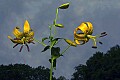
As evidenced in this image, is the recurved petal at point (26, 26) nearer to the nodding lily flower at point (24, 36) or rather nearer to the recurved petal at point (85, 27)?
the nodding lily flower at point (24, 36)

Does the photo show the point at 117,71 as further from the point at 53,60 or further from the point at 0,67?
the point at 53,60

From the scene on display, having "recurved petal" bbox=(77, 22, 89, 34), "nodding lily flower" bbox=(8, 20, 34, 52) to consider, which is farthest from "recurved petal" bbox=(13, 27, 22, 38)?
"recurved petal" bbox=(77, 22, 89, 34)

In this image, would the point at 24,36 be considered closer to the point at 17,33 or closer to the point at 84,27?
the point at 17,33

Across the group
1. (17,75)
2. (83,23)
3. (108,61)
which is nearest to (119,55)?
(108,61)

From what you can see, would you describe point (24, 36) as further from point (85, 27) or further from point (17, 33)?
point (85, 27)

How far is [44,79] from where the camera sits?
244 feet

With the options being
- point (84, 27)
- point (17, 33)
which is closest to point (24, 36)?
point (17, 33)

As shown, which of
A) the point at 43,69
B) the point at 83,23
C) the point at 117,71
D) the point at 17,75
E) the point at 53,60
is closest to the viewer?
the point at 53,60

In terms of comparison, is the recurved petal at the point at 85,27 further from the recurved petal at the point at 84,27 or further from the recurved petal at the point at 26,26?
the recurved petal at the point at 26,26

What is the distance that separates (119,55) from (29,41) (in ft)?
183

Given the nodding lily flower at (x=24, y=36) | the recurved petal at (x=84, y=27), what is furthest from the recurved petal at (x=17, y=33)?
the recurved petal at (x=84, y=27)

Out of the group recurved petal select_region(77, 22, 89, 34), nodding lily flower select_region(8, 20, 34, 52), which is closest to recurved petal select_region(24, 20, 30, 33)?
nodding lily flower select_region(8, 20, 34, 52)

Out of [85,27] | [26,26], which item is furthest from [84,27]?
[26,26]

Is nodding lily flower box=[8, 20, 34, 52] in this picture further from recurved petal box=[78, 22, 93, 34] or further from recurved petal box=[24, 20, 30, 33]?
recurved petal box=[78, 22, 93, 34]
